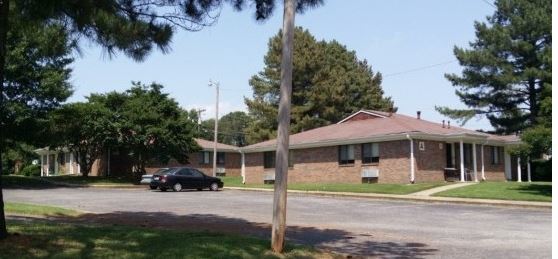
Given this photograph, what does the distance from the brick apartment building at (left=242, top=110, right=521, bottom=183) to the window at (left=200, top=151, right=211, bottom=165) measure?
15828mm

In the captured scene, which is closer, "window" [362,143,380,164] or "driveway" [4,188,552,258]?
"driveway" [4,188,552,258]

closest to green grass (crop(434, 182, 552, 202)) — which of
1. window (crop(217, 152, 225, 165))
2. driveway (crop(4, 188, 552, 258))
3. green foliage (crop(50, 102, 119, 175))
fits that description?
driveway (crop(4, 188, 552, 258))

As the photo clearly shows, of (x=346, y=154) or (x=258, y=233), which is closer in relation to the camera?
(x=258, y=233)

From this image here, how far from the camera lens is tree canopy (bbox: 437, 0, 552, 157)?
1569 inches

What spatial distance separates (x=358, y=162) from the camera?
3656cm

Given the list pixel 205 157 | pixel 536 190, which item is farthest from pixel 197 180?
pixel 205 157

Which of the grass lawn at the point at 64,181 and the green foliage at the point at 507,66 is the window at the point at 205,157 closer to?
the grass lawn at the point at 64,181

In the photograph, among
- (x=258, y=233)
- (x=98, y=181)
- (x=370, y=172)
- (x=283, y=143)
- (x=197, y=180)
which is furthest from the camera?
(x=98, y=181)

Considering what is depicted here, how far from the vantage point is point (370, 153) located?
1416 inches

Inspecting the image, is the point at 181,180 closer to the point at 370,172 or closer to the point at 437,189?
the point at 370,172

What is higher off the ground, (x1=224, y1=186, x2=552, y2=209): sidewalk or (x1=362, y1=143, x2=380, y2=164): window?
(x1=362, y1=143, x2=380, y2=164): window

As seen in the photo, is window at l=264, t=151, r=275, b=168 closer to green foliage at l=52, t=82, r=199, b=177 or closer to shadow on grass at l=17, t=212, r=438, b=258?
green foliage at l=52, t=82, r=199, b=177

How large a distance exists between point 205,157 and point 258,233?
4506 cm

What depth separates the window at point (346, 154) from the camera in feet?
122
